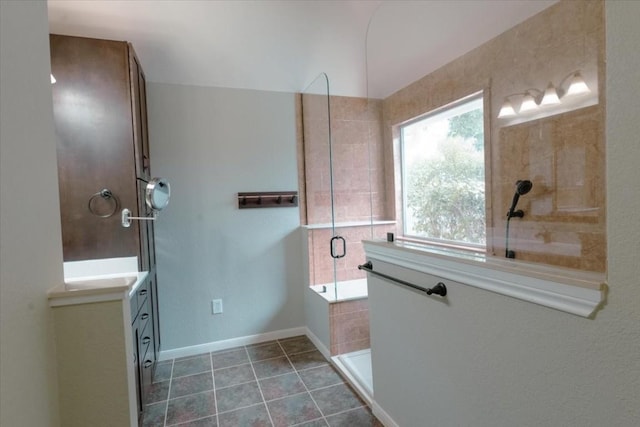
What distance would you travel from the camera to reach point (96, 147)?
1.94 metres

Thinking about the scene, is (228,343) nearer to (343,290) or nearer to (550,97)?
(343,290)

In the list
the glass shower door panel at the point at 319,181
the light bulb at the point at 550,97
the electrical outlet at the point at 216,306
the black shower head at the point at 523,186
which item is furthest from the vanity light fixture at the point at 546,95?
the electrical outlet at the point at 216,306

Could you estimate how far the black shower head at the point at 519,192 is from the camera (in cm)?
202

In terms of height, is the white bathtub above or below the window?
below

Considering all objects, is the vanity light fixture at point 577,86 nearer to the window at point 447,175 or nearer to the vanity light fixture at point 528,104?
the vanity light fixture at point 528,104

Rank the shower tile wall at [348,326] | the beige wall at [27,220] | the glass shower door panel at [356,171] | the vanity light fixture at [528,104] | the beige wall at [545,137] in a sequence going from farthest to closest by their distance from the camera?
the glass shower door panel at [356,171], the shower tile wall at [348,326], the vanity light fixture at [528,104], the beige wall at [545,137], the beige wall at [27,220]

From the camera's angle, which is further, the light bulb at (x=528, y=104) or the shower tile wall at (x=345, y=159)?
the shower tile wall at (x=345, y=159)

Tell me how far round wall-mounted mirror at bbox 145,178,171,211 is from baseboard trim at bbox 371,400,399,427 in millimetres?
1851

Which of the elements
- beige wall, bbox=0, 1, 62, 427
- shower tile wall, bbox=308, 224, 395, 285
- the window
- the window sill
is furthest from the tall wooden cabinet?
the window

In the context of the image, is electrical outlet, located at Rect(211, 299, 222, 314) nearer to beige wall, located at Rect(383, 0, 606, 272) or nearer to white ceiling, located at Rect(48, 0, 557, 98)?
white ceiling, located at Rect(48, 0, 557, 98)

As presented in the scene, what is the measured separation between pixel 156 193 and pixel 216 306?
1245 mm

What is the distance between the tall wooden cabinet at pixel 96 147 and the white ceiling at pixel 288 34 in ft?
1.22

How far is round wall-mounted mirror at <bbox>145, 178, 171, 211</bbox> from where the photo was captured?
2070 millimetres

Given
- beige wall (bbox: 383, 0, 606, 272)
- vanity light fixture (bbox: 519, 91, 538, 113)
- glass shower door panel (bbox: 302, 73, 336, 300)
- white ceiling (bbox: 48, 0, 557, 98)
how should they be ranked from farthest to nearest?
1. glass shower door panel (bbox: 302, 73, 336, 300)
2. white ceiling (bbox: 48, 0, 557, 98)
3. vanity light fixture (bbox: 519, 91, 538, 113)
4. beige wall (bbox: 383, 0, 606, 272)
